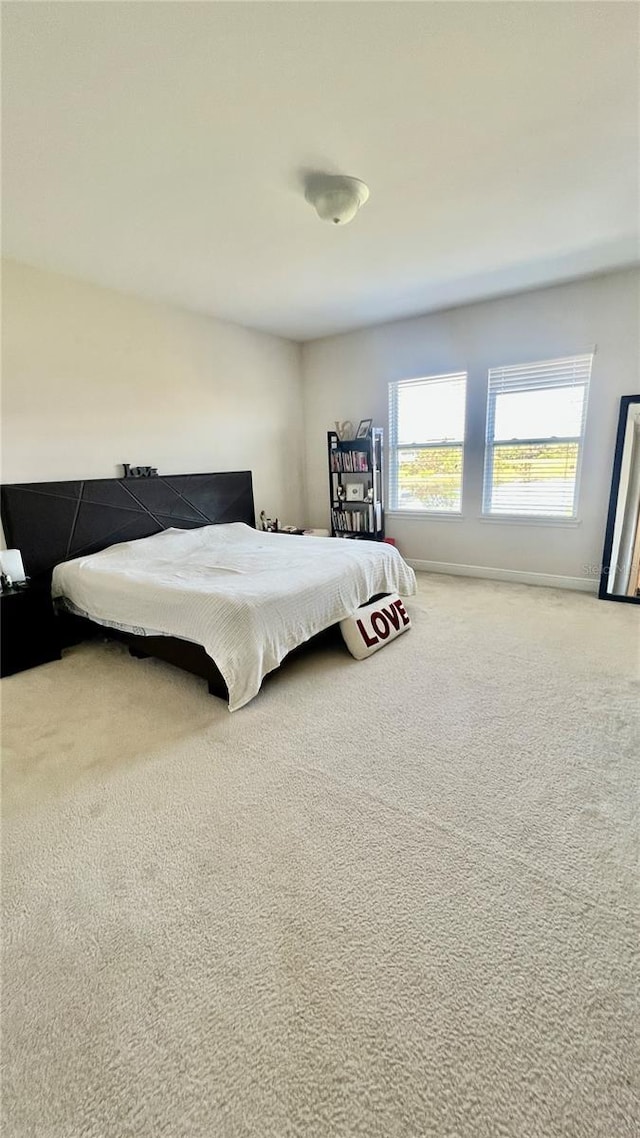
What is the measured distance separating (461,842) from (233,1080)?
85 cm

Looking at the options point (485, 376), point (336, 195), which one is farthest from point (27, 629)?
point (485, 376)

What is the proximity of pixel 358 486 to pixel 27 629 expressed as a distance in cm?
327

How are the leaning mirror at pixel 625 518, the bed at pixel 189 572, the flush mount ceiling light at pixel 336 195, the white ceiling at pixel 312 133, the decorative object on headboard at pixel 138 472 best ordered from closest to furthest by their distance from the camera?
the white ceiling at pixel 312 133 < the flush mount ceiling light at pixel 336 195 < the bed at pixel 189 572 < the leaning mirror at pixel 625 518 < the decorative object on headboard at pixel 138 472

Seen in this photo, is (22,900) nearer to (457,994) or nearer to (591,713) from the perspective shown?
(457,994)

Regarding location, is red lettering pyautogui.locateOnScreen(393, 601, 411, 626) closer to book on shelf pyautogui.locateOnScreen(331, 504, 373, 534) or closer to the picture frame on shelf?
book on shelf pyautogui.locateOnScreen(331, 504, 373, 534)

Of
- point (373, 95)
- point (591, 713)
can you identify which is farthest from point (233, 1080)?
point (373, 95)

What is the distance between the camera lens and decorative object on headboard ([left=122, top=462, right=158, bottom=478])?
3693 mm

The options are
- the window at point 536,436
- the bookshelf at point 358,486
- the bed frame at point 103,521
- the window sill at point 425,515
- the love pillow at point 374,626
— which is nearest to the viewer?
the bed frame at point 103,521

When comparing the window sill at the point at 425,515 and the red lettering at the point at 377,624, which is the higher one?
the window sill at the point at 425,515

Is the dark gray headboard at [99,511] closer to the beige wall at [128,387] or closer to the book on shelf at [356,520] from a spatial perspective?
the beige wall at [128,387]

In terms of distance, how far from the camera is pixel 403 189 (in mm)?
2279

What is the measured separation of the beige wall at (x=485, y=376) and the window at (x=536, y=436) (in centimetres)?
8

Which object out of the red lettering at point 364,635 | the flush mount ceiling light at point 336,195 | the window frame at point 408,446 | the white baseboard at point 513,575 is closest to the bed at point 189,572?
the red lettering at point 364,635

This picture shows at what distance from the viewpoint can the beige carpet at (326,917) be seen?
0.89 m
